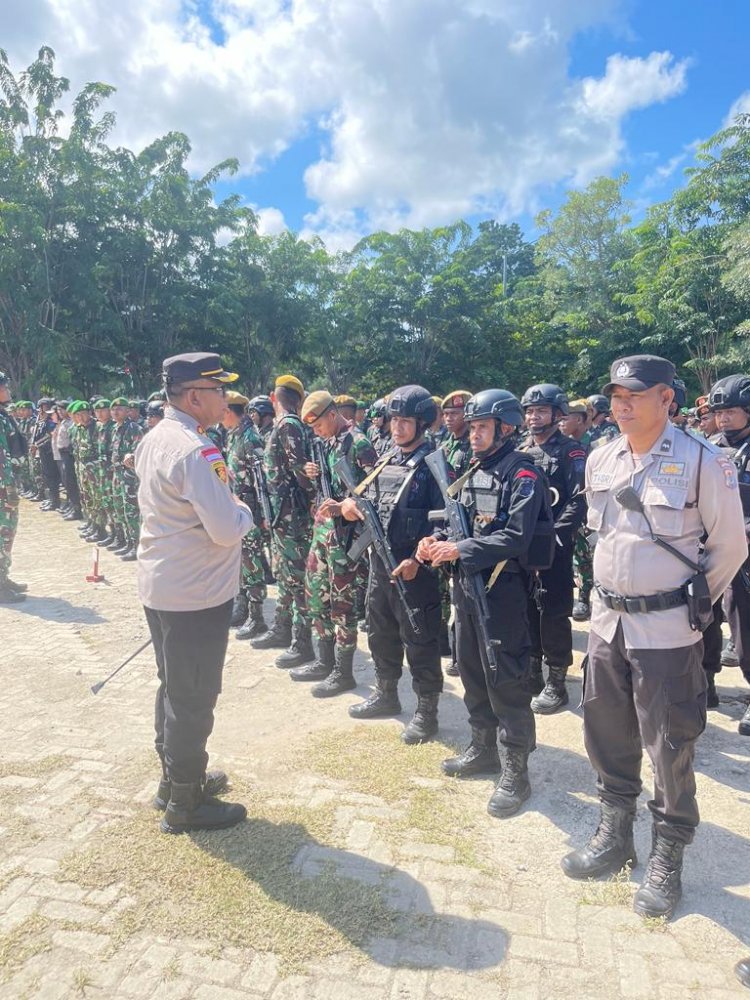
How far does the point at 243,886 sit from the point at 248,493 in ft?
13.4

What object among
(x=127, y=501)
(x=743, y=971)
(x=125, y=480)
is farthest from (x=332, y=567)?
(x=125, y=480)

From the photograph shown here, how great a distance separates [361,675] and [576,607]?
2.75 m

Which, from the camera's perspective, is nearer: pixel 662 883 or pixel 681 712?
pixel 681 712

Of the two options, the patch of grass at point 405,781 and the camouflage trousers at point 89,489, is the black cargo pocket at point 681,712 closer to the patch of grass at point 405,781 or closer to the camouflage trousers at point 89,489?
the patch of grass at point 405,781

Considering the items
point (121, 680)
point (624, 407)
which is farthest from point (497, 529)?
point (121, 680)

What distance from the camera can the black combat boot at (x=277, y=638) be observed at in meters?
5.94

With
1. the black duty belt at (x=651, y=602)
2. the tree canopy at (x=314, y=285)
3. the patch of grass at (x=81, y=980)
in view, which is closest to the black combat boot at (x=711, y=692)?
the black duty belt at (x=651, y=602)

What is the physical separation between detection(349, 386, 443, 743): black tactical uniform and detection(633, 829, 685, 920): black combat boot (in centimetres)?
167

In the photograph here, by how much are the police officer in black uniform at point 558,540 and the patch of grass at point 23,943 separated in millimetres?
2948

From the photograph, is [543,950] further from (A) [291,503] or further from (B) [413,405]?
(A) [291,503]

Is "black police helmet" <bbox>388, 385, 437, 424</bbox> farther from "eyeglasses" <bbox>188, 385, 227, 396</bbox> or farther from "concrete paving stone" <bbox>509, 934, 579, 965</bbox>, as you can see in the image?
"concrete paving stone" <bbox>509, 934, 579, 965</bbox>

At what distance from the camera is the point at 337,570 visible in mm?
4871

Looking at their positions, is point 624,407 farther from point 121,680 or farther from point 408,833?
point 121,680

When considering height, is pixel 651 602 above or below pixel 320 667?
above
